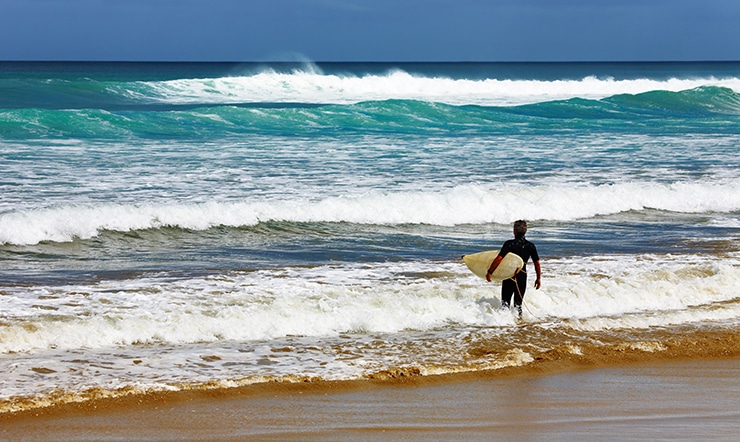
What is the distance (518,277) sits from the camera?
27.2 feet

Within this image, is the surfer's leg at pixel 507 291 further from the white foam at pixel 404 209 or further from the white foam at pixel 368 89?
the white foam at pixel 368 89

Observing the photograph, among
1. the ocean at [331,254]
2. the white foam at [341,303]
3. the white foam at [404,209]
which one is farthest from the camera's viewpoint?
the white foam at [404,209]

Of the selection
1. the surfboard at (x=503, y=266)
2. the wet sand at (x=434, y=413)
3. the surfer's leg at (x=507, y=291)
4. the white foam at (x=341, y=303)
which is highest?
the surfboard at (x=503, y=266)

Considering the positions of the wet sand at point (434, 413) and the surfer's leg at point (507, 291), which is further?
the surfer's leg at point (507, 291)

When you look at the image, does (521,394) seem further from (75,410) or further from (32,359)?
(32,359)

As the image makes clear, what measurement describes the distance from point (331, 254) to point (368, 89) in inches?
1822

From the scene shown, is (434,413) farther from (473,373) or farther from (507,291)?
(507,291)

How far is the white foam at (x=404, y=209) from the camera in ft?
39.0

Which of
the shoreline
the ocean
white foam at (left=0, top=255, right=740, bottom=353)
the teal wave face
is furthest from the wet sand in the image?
the teal wave face

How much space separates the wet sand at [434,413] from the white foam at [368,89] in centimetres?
3736

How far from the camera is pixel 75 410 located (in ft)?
18.6

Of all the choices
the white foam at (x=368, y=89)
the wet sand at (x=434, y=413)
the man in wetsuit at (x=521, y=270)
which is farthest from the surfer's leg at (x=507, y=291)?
the white foam at (x=368, y=89)

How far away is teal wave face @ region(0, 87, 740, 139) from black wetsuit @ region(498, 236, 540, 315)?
18141mm

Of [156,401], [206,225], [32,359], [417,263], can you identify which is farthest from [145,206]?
[156,401]
